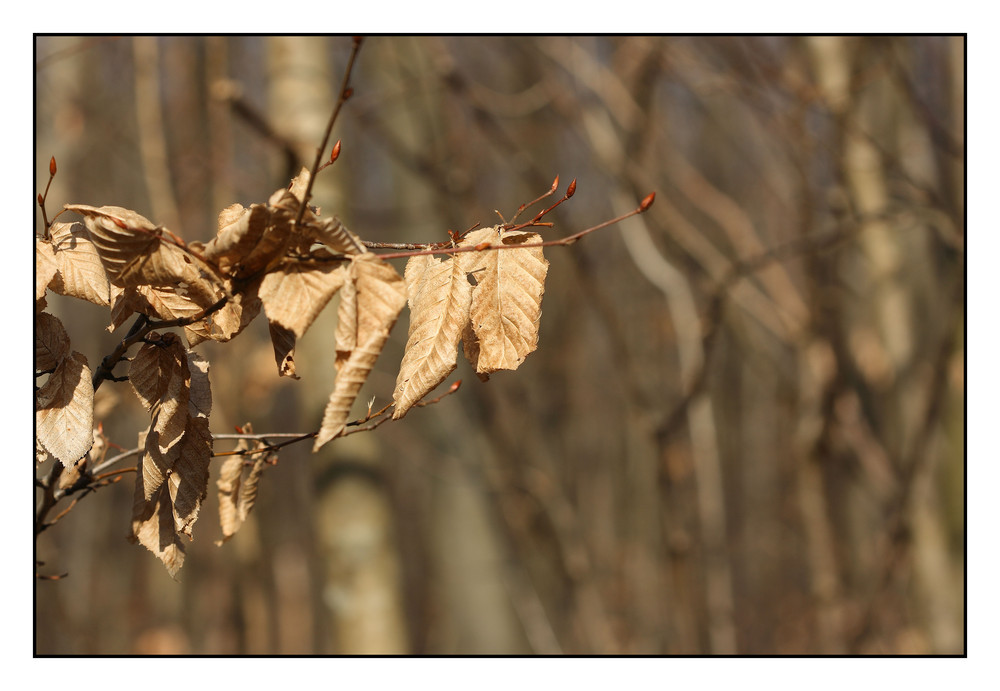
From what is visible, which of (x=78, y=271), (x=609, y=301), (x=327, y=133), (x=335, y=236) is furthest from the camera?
(x=609, y=301)

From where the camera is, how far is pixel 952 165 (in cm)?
334

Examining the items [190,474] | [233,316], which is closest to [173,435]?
[190,474]

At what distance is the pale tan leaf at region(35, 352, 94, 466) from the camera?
858 mm

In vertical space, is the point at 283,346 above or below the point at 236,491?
above

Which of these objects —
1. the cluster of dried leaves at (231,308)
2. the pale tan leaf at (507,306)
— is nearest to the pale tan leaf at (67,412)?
the cluster of dried leaves at (231,308)

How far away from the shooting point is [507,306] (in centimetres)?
86

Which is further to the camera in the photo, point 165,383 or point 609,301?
point 609,301

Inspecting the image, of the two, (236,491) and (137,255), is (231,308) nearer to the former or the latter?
(137,255)

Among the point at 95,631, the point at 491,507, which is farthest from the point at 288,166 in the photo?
the point at 95,631

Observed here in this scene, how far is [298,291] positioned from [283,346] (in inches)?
2.9

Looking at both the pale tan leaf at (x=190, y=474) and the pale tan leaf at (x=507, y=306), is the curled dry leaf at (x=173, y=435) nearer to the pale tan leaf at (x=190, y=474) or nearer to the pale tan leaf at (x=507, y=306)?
the pale tan leaf at (x=190, y=474)

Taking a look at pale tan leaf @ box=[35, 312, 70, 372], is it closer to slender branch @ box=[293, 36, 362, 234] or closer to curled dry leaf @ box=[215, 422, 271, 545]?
curled dry leaf @ box=[215, 422, 271, 545]

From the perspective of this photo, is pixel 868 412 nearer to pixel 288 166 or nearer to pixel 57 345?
pixel 288 166

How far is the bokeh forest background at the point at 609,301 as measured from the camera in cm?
300
